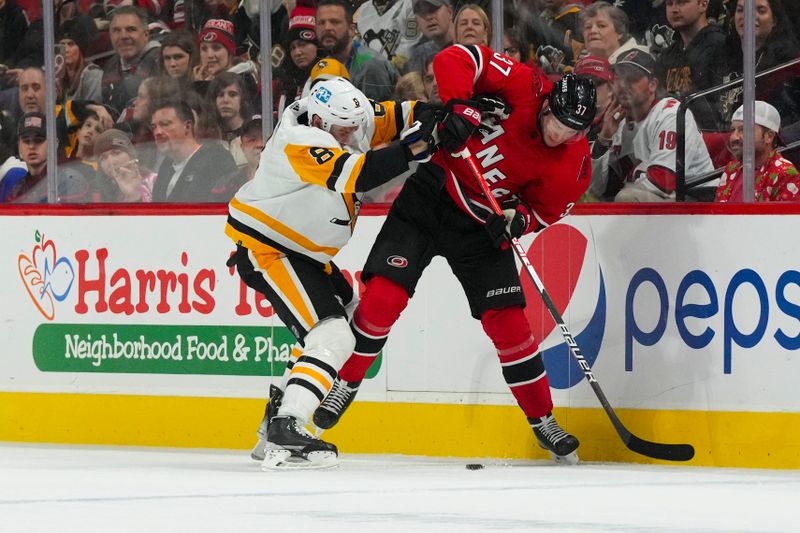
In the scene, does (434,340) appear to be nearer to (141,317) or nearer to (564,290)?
(564,290)

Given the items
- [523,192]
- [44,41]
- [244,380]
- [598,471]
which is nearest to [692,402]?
[598,471]

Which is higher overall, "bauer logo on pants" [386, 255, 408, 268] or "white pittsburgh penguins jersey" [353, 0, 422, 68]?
"white pittsburgh penguins jersey" [353, 0, 422, 68]

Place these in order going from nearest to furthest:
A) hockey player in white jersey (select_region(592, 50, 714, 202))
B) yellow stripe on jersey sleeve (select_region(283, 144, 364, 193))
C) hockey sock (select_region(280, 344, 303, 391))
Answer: yellow stripe on jersey sleeve (select_region(283, 144, 364, 193))
hockey sock (select_region(280, 344, 303, 391))
hockey player in white jersey (select_region(592, 50, 714, 202))

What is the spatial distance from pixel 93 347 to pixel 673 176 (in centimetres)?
219

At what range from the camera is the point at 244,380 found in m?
5.38

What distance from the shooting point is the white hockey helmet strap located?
14.7 ft

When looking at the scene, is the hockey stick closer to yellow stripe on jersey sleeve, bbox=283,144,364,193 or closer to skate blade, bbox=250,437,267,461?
yellow stripe on jersey sleeve, bbox=283,144,364,193

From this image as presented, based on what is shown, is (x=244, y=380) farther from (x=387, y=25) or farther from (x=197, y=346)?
(x=387, y=25)

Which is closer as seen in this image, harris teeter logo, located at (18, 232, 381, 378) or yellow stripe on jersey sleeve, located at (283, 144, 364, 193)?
yellow stripe on jersey sleeve, located at (283, 144, 364, 193)

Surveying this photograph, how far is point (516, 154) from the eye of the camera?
4762 millimetres

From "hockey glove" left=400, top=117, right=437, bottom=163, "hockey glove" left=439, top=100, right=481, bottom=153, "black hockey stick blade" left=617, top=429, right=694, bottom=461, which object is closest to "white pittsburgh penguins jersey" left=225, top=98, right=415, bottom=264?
"hockey glove" left=400, top=117, right=437, bottom=163

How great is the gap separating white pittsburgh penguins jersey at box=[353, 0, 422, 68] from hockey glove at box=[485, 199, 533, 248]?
88cm

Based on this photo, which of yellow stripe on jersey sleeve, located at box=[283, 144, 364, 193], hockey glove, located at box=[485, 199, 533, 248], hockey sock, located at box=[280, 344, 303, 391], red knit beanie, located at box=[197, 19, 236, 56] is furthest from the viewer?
red knit beanie, located at box=[197, 19, 236, 56]

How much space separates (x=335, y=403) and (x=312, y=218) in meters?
0.63
